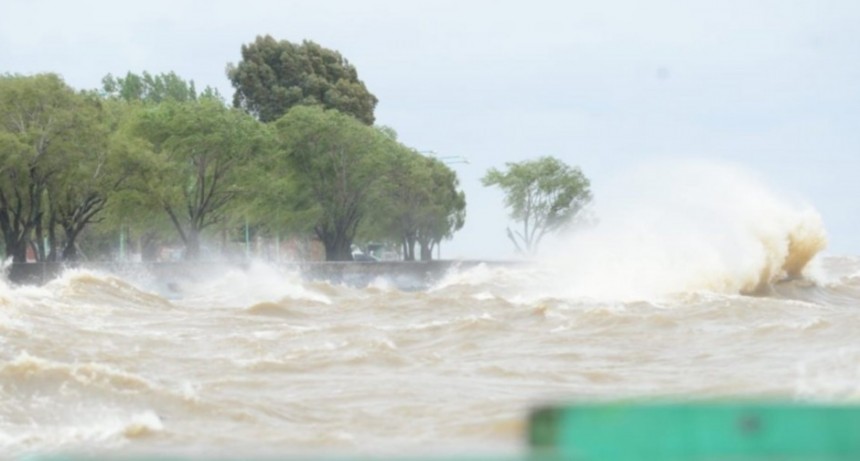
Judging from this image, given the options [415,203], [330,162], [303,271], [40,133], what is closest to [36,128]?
[40,133]

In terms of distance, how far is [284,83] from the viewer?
83875 millimetres

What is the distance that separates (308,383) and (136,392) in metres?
1.88

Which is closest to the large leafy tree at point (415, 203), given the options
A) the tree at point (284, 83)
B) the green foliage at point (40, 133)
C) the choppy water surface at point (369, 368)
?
the tree at point (284, 83)

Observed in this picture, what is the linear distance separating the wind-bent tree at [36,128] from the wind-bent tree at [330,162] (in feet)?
63.3

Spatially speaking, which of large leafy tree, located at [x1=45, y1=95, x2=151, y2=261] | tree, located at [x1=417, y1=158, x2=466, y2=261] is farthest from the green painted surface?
tree, located at [x1=417, y1=158, x2=466, y2=261]

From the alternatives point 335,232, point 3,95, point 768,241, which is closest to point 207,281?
point 3,95

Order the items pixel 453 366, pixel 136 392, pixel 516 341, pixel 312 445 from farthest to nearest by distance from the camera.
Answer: pixel 516 341 → pixel 453 366 → pixel 136 392 → pixel 312 445

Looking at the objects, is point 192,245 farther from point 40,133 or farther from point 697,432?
point 697,432

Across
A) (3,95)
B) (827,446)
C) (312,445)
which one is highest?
(3,95)

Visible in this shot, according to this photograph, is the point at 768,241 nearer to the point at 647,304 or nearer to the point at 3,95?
the point at 647,304

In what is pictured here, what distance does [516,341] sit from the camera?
19062 millimetres

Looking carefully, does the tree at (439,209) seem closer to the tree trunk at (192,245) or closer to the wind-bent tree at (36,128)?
the tree trunk at (192,245)

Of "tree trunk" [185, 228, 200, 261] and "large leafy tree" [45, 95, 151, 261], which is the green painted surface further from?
"tree trunk" [185, 228, 200, 261]

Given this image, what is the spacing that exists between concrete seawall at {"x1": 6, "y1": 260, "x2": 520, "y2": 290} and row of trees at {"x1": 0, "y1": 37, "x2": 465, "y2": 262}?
3.60 metres
